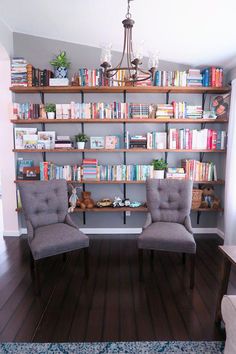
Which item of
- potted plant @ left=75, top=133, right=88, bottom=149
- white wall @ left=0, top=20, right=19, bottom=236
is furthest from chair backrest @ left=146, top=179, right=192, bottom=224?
white wall @ left=0, top=20, right=19, bottom=236

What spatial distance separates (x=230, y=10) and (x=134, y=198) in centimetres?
249

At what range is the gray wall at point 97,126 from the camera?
3416 mm

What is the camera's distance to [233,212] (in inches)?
120

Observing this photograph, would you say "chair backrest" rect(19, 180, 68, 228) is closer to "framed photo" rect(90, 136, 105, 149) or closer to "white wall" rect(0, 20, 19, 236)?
"framed photo" rect(90, 136, 105, 149)

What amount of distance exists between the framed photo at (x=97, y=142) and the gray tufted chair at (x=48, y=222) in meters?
0.81

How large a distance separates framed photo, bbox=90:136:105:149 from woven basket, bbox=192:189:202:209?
4.75ft

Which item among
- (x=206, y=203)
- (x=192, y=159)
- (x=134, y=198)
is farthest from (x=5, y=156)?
(x=206, y=203)

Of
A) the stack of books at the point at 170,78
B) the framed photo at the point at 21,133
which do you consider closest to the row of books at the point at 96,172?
the framed photo at the point at 21,133

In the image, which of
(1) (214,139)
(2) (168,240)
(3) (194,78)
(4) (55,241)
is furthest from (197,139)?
(4) (55,241)

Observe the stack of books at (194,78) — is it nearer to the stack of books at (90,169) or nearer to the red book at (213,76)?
the red book at (213,76)

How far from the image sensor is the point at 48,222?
9.23ft

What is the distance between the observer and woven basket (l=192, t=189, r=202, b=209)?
343 cm

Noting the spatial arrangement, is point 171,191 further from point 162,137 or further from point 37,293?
point 37,293

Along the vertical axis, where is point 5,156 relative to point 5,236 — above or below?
above
